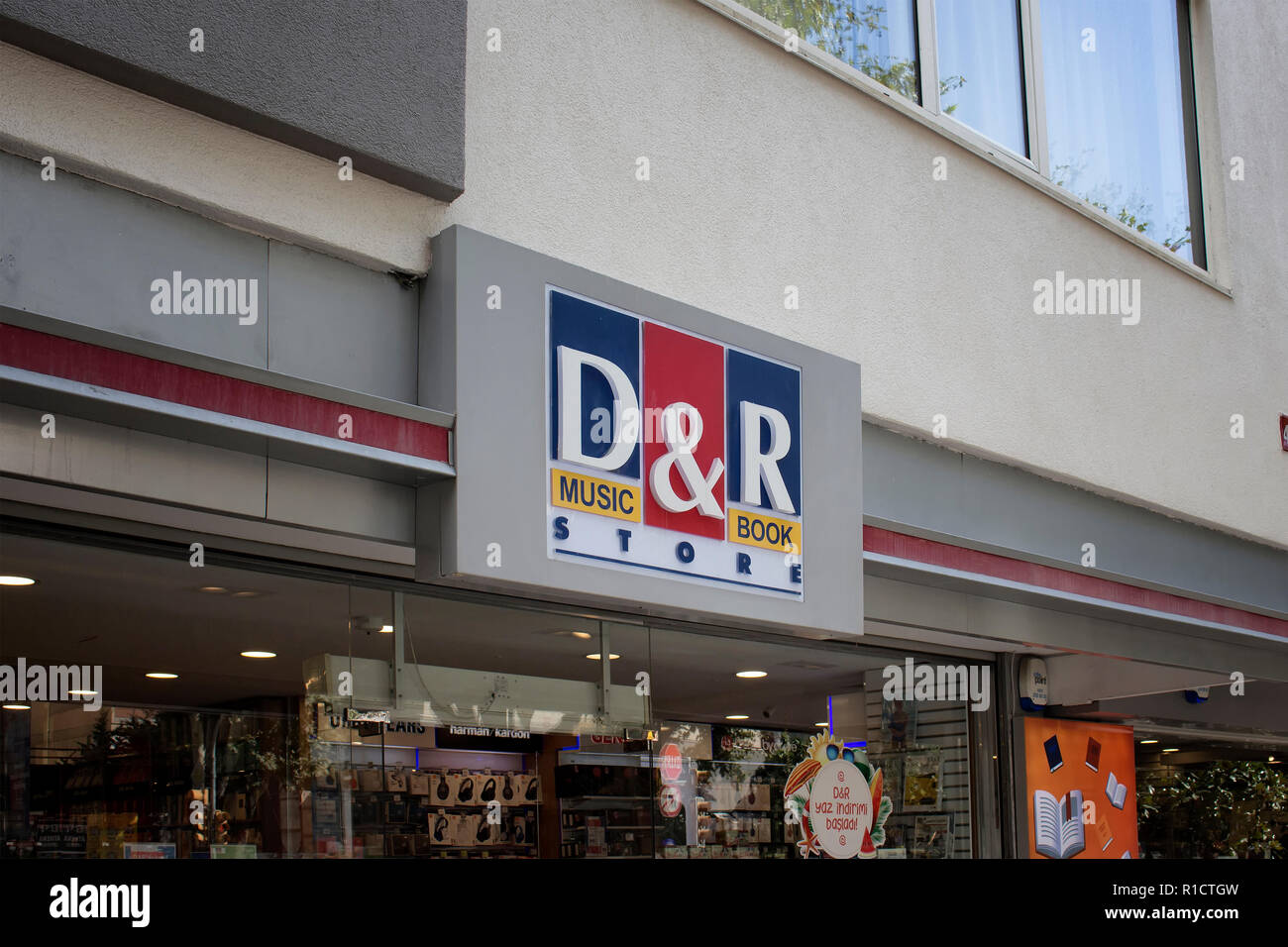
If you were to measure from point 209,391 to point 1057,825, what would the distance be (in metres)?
6.68

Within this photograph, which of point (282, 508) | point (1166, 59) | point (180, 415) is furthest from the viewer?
point (1166, 59)

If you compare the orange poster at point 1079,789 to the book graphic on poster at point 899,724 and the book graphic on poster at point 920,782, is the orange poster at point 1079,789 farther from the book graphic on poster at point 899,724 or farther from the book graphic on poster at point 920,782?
the book graphic on poster at point 899,724

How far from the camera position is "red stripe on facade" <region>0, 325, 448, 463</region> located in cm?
406

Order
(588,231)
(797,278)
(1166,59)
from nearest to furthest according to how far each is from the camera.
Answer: (588,231), (797,278), (1166,59)

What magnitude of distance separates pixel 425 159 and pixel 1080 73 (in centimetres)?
621

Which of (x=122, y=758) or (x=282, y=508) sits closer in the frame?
(x=282, y=508)

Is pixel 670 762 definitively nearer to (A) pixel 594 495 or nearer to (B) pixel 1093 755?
(A) pixel 594 495

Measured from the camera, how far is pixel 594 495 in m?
5.61

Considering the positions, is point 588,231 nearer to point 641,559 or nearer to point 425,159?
point 425,159

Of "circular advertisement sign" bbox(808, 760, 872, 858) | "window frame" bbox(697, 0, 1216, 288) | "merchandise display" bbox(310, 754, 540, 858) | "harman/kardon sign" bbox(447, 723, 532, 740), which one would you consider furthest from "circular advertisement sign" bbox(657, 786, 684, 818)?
"window frame" bbox(697, 0, 1216, 288)

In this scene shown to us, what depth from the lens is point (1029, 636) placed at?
Answer: 8.01 meters

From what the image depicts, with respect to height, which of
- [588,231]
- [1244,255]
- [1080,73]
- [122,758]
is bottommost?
[122,758]

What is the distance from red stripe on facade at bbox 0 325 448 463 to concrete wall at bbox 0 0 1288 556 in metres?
0.75

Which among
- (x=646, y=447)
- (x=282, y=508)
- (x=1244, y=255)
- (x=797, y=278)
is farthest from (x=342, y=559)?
(x=1244, y=255)
